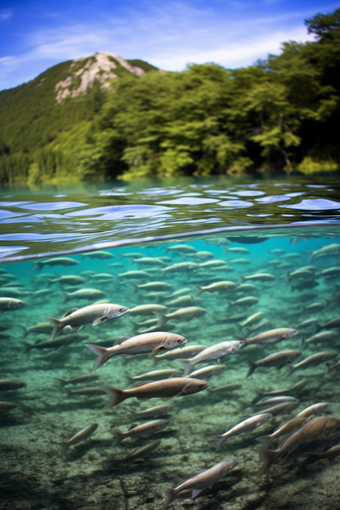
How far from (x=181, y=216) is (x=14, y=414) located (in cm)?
541

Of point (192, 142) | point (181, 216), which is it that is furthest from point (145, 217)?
point (192, 142)

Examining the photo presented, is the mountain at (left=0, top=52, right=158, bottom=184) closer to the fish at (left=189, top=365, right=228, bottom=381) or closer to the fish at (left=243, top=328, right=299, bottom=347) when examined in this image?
the fish at (left=189, top=365, right=228, bottom=381)

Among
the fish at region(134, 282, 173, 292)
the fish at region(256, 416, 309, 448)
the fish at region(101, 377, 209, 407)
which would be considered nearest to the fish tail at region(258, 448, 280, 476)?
the fish at region(256, 416, 309, 448)

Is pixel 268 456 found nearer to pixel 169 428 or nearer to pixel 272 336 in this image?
pixel 272 336

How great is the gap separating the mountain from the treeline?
3.66 ft

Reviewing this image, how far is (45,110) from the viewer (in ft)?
27.4

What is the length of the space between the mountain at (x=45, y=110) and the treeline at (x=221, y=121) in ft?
3.66

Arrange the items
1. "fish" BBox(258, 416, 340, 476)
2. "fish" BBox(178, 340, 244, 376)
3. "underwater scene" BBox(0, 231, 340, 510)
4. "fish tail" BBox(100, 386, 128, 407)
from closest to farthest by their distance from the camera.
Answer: "fish tail" BBox(100, 386, 128, 407) → "underwater scene" BBox(0, 231, 340, 510) → "fish" BBox(258, 416, 340, 476) → "fish" BBox(178, 340, 244, 376)

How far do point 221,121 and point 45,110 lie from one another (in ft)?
28.0

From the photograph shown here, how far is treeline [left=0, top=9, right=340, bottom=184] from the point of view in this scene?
1166 cm

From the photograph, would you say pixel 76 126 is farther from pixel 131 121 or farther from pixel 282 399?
pixel 282 399

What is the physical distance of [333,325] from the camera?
6211mm

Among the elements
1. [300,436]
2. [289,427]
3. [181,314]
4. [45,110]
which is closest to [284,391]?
[289,427]

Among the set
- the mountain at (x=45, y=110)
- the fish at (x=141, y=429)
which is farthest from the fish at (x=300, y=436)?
the mountain at (x=45, y=110)
